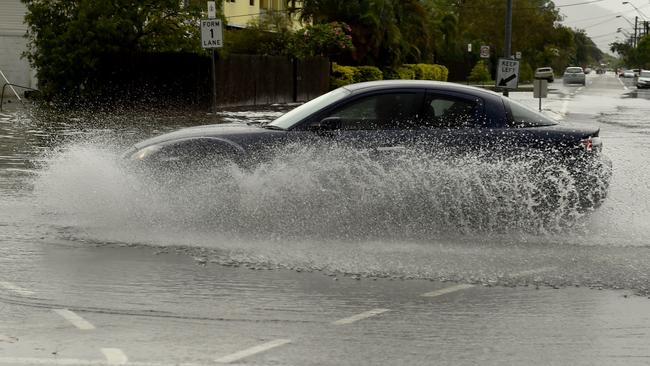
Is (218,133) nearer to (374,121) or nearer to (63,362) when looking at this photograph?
(374,121)

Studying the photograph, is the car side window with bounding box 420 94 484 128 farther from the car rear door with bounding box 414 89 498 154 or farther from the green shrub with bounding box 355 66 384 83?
the green shrub with bounding box 355 66 384 83

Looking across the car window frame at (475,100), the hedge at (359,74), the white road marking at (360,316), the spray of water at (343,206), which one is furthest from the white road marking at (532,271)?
the hedge at (359,74)

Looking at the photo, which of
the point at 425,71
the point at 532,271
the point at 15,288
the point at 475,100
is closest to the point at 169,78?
the point at 475,100

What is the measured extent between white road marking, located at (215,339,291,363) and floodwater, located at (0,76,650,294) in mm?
2165

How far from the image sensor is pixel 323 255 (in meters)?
8.27

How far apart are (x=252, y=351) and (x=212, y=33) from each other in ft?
57.9

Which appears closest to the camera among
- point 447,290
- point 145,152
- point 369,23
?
point 447,290

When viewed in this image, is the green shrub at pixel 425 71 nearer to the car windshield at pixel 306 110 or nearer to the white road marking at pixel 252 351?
the car windshield at pixel 306 110

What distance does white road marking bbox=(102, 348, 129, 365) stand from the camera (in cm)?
531

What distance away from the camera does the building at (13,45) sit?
37.7m

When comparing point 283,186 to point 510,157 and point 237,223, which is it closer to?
point 237,223

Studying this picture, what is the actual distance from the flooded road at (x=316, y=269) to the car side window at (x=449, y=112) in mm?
488

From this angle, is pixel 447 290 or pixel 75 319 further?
pixel 447 290

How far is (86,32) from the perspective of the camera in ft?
102
